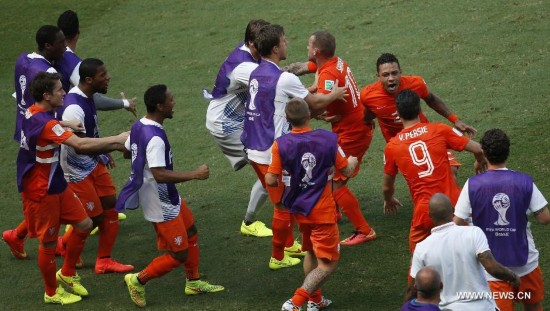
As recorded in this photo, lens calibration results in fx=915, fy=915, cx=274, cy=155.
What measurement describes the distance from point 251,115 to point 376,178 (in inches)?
108

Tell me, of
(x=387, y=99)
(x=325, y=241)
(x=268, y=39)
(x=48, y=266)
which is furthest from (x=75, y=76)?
(x=325, y=241)

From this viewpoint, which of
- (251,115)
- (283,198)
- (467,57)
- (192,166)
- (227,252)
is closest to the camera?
(283,198)

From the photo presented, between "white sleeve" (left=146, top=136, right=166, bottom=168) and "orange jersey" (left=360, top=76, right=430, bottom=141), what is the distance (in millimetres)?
2300

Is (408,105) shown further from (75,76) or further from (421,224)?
(75,76)

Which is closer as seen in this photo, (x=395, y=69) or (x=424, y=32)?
(x=395, y=69)

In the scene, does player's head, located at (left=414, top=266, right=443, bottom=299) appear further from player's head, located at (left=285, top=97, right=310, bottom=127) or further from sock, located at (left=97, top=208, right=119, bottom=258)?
sock, located at (left=97, top=208, right=119, bottom=258)

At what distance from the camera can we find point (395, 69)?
906 cm

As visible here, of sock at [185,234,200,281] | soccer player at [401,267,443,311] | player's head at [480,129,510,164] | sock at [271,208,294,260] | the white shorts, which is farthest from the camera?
the white shorts

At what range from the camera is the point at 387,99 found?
920cm

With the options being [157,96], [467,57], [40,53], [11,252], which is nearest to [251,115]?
[157,96]

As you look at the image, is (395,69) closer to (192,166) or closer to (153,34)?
(192,166)

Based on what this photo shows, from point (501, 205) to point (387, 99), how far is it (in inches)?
102

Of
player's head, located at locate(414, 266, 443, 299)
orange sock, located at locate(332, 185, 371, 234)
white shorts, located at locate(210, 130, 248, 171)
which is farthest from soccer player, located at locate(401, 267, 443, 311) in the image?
white shorts, located at locate(210, 130, 248, 171)

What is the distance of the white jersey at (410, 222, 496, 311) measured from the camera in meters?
6.40
